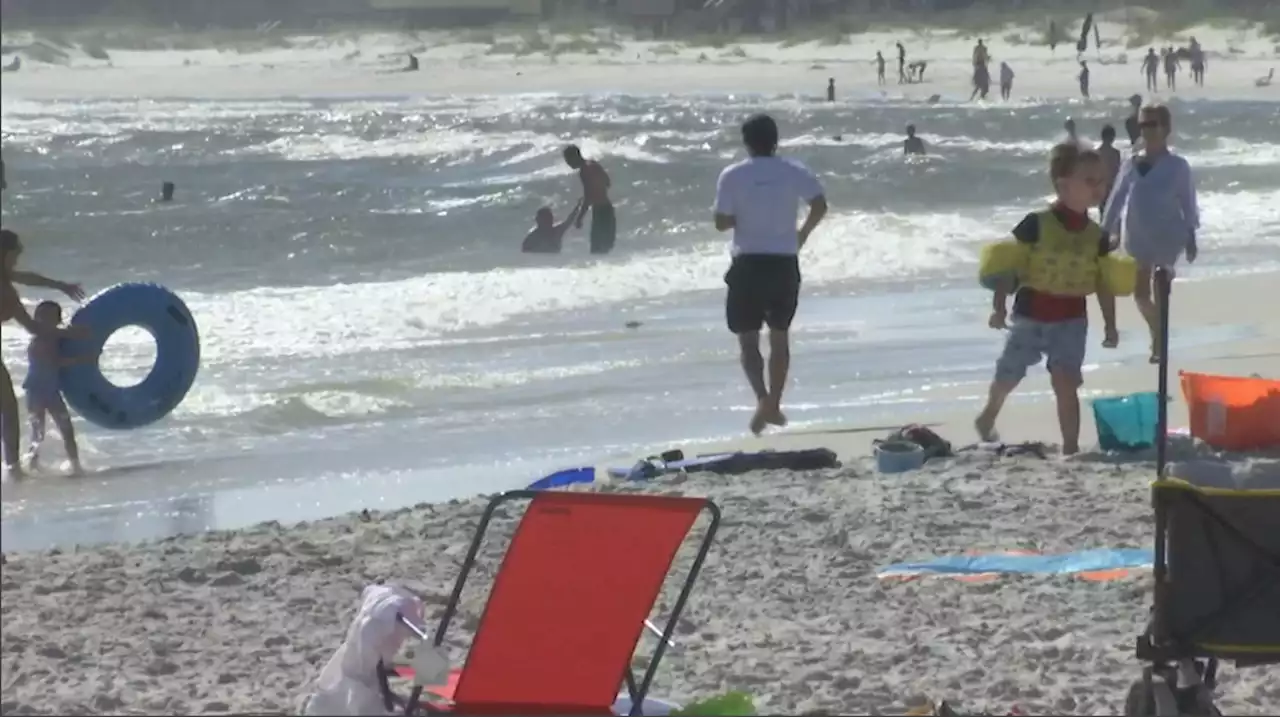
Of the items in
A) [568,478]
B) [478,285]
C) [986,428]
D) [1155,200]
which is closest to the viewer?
[568,478]

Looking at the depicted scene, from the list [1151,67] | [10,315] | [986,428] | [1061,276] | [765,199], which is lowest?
[986,428]

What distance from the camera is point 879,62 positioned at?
2142 cm

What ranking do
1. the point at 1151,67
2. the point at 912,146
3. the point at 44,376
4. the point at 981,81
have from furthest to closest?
the point at 981,81 → the point at 912,146 → the point at 1151,67 → the point at 44,376

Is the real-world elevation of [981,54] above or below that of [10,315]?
below

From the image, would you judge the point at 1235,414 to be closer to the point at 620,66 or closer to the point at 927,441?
the point at 927,441

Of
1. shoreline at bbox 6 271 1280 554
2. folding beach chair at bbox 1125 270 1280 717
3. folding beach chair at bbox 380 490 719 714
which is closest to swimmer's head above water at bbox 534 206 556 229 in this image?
shoreline at bbox 6 271 1280 554

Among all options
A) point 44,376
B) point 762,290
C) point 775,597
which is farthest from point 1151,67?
point 44,376

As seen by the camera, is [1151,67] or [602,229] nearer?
[602,229]

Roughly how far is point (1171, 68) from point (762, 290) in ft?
47.3

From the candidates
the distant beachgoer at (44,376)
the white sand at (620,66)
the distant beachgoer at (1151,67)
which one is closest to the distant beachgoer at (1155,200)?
the white sand at (620,66)

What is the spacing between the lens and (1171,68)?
19812 mm

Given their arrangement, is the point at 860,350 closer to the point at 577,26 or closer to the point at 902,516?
the point at 577,26

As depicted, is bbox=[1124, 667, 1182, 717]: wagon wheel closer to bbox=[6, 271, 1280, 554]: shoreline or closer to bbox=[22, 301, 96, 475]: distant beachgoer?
bbox=[22, 301, 96, 475]: distant beachgoer

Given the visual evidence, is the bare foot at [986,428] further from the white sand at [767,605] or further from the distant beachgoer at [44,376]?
the distant beachgoer at [44,376]
